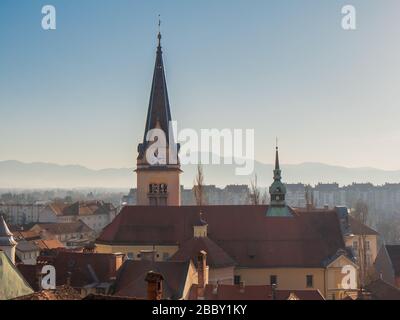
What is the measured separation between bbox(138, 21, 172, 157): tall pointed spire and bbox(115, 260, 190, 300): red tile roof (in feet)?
Result: 53.7

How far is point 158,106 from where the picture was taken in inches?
1896

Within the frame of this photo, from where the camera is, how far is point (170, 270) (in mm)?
30750

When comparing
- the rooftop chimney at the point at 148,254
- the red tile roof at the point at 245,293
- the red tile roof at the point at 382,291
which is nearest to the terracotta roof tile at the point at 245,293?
the red tile roof at the point at 245,293

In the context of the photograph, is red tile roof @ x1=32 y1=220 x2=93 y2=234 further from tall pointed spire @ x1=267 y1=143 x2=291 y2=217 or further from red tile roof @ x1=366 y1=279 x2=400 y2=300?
red tile roof @ x1=366 y1=279 x2=400 y2=300

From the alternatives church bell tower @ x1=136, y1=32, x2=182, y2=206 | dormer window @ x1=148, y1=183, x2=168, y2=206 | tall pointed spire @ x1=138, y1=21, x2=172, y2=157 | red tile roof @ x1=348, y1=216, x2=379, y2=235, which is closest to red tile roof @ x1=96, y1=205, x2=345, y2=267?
dormer window @ x1=148, y1=183, x2=168, y2=206

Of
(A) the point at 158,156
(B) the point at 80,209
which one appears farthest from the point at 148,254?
(B) the point at 80,209

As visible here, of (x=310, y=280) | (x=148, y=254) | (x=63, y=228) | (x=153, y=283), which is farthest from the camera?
(x=63, y=228)

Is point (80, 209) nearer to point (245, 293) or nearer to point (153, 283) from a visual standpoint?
point (245, 293)

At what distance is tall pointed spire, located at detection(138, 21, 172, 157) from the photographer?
48.0 metres

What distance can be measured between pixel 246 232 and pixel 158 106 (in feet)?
43.6

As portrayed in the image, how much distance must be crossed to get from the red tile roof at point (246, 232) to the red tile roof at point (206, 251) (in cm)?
Answer: 206
